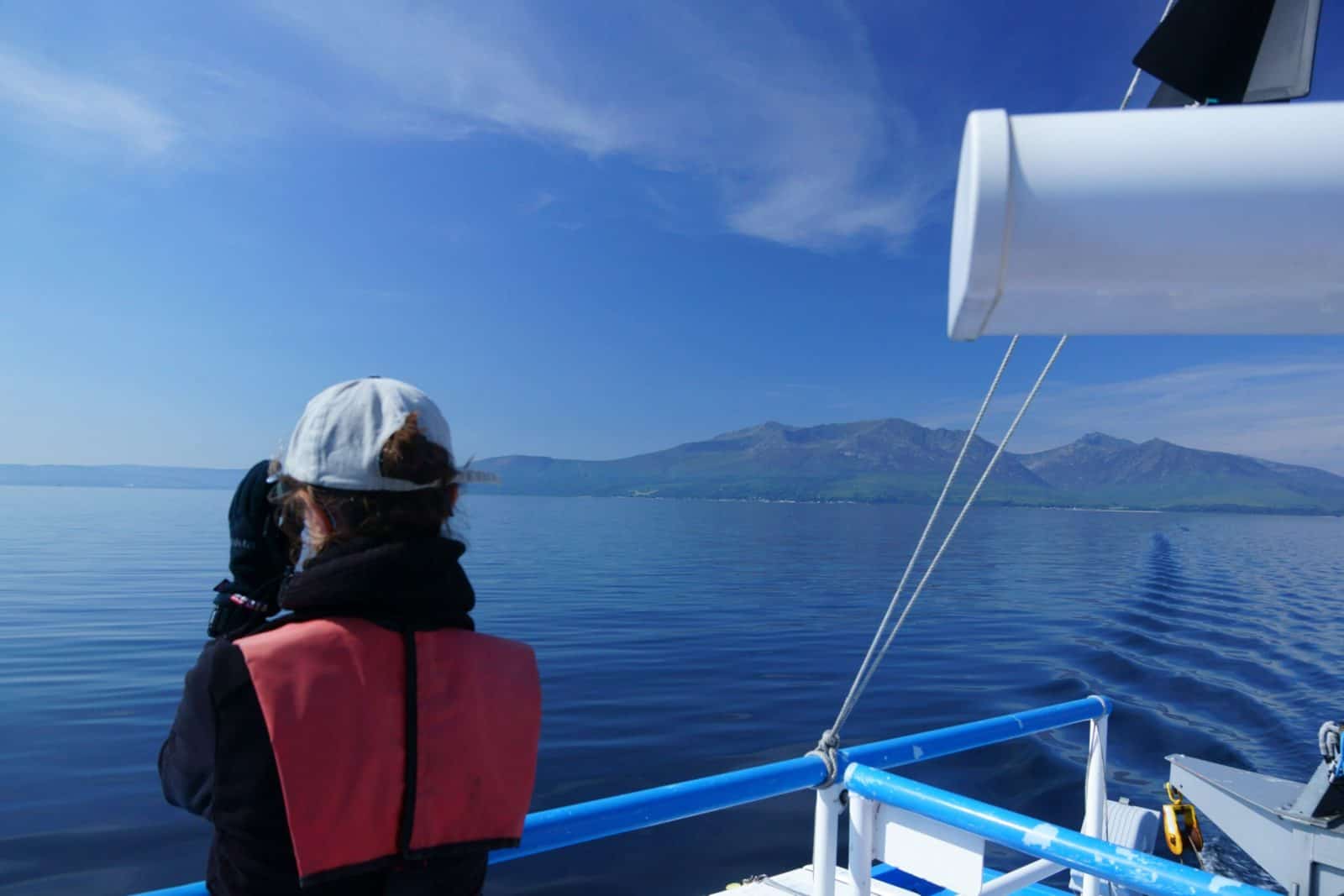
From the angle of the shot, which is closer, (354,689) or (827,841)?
(354,689)

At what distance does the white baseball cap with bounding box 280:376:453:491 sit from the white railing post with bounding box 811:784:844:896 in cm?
172

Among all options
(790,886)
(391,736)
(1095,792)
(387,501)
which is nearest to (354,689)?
(391,736)

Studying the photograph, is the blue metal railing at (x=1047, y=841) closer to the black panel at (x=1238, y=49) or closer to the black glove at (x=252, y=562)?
the black panel at (x=1238, y=49)

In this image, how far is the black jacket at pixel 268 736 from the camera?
Result: 3.95ft

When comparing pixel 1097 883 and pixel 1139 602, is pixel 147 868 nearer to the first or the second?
pixel 1097 883

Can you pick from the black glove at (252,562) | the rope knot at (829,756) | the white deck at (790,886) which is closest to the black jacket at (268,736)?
the black glove at (252,562)

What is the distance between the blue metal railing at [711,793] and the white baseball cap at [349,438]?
0.75 meters

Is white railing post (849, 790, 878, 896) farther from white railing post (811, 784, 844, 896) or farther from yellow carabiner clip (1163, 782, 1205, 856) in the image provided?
yellow carabiner clip (1163, 782, 1205, 856)

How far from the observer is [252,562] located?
1.43 metres

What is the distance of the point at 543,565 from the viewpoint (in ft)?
103

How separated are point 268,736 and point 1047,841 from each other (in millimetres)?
1751

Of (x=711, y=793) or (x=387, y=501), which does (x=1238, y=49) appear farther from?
(x=711, y=793)

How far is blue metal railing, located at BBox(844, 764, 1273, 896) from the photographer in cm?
173

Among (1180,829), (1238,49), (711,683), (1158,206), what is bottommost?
(711,683)
